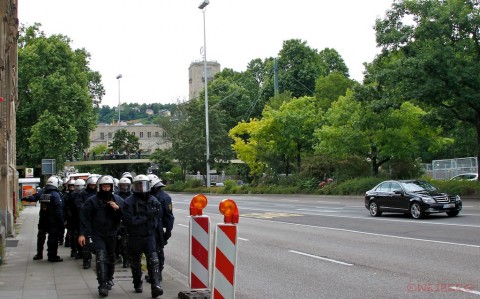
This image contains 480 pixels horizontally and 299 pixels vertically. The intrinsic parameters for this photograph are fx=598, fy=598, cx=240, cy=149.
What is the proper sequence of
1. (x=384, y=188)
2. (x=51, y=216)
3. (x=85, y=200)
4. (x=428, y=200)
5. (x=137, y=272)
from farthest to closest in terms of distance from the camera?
1. (x=384, y=188)
2. (x=428, y=200)
3. (x=51, y=216)
4. (x=85, y=200)
5. (x=137, y=272)

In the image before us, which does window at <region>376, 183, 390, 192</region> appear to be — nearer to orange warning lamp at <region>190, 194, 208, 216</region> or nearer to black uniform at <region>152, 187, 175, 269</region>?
black uniform at <region>152, 187, 175, 269</region>

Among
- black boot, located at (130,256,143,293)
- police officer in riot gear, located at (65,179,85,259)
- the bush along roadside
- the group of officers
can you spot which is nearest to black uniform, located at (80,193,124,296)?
the group of officers

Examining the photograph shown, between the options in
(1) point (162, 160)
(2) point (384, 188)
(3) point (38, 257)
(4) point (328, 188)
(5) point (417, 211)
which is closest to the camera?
(3) point (38, 257)

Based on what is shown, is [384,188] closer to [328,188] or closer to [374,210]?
[374,210]

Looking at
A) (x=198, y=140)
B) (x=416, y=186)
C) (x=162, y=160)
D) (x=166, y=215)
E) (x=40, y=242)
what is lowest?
(x=40, y=242)

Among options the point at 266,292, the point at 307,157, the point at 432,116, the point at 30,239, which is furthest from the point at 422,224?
the point at 307,157

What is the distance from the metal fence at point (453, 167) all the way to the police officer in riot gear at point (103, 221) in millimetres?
36690

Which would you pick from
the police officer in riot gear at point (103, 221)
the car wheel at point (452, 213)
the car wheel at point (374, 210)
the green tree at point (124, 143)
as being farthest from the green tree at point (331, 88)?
the police officer in riot gear at point (103, 221)

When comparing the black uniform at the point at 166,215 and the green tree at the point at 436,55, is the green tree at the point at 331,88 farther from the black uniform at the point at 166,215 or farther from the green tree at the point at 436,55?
the black uniform at the point at 166,215

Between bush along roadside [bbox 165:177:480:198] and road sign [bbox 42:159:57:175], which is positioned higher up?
road sign [bbox 42:159:57:175]

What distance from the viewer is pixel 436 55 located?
29.3m

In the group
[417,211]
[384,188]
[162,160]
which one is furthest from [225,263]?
[162,160]

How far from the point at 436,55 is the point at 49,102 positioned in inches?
1265

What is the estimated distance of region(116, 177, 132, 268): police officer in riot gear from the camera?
404 inches
